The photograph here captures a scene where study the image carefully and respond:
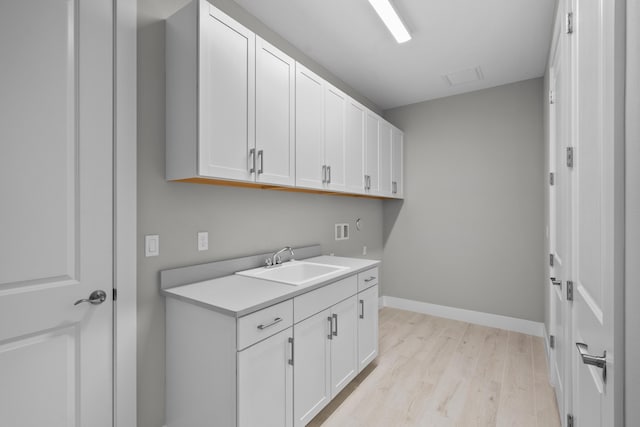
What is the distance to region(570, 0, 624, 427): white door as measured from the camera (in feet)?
2.31

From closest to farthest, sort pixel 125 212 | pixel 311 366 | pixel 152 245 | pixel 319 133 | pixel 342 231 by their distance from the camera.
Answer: pixel 125 212, pixel 152 245, pixel 311 366, pixel 319 133, pixel 342 231

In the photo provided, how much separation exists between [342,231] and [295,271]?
1.03 meters

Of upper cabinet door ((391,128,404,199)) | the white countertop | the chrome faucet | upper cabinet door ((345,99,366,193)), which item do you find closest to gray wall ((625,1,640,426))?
the white countertop

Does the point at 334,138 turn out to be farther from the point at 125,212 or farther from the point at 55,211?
the point at 55,211

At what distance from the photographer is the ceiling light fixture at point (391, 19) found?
2002 millimetres

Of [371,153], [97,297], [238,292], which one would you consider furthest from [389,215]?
[97,297]

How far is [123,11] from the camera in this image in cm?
153

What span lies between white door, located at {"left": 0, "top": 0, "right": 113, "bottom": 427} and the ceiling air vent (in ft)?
9.80

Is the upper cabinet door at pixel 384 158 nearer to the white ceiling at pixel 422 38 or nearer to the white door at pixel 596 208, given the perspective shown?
the white ceiling at pixel 422 38

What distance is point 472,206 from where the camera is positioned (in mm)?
3609

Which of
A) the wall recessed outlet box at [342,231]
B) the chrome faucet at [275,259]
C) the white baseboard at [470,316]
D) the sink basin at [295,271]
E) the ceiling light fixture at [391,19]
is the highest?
the ceiling light fixture at [391,19]

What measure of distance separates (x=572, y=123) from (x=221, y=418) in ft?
6.93

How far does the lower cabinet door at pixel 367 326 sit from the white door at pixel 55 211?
5.23 feet

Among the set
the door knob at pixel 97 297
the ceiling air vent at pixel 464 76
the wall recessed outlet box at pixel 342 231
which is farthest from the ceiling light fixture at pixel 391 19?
the door knob at pixel 97 297
